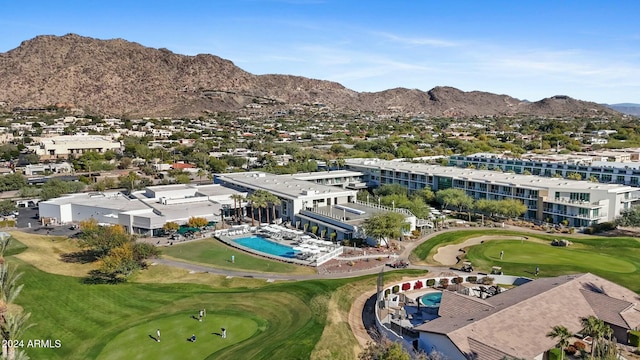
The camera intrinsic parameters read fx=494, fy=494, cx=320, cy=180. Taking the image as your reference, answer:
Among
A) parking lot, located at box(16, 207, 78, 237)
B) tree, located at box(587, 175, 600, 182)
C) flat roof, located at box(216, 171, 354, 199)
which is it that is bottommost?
parking lot, located at box(16, 207, 78, 237)

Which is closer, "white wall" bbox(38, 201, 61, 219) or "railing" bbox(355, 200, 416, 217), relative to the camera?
"railing" bbox(355, 200, 416, 217)

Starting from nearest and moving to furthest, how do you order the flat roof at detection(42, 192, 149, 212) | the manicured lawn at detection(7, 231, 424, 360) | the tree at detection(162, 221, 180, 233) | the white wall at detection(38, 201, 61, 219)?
1. the manicured lawn at detection(7, 231, 424, 360)
2. the tree at detection(162, 221, 180, 233)
3. the flat roof at detection(42, 192, 149, 212)
4. the white wall at detection(38, 201, 61, 219)

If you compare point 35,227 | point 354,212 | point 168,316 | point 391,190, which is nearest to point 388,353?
point 168,316

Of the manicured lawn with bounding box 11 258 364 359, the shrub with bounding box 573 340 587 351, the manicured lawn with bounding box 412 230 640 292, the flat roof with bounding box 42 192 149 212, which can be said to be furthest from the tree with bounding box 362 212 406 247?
the flat roof with bounding box 42 192 149 212

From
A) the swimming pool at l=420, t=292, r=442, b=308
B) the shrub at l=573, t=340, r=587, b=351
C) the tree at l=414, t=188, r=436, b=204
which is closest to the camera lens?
the shrub at l=573, t=340, r=587, b=351

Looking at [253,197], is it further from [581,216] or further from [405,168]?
[581,216]

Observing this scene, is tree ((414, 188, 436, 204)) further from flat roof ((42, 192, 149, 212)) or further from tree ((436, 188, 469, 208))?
flat roof ((42, 192, 149, 212))

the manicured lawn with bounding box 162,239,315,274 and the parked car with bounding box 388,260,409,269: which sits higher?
the parked car with bounding box 388,260,409,269

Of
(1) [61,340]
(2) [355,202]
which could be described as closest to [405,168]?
(2) [355,202]
